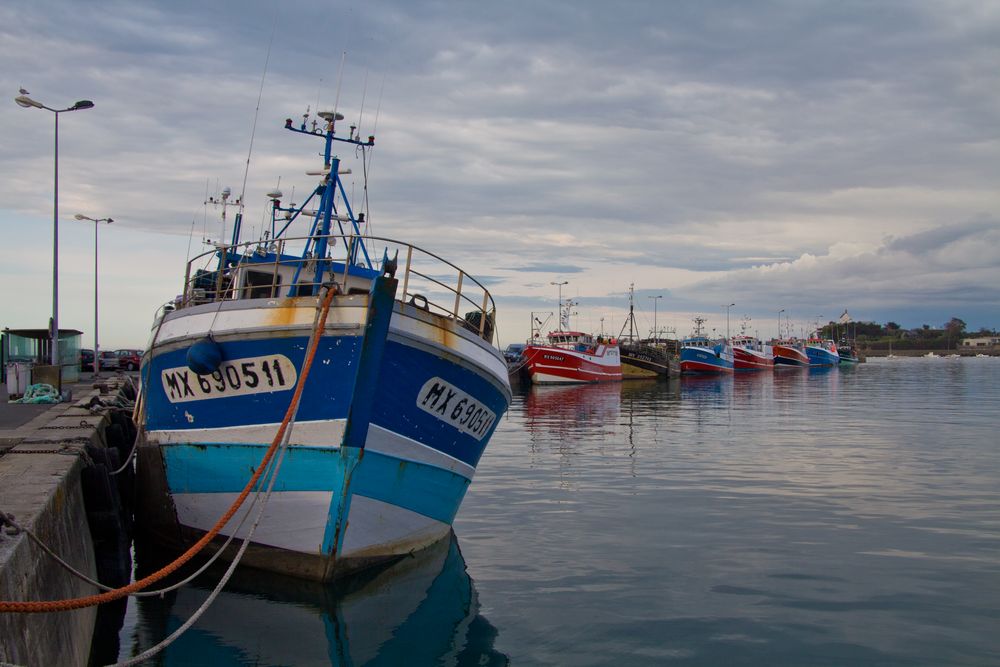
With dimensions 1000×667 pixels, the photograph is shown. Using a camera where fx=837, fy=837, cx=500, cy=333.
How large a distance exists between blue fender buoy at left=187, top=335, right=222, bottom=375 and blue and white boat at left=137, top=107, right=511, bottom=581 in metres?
0.02

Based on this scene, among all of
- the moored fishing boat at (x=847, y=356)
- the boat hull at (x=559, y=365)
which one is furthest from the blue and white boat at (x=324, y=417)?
the moored fishing boat at (x=847, y=356)

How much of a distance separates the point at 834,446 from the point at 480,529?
11.7 metres

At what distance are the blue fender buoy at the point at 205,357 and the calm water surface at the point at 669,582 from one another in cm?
243

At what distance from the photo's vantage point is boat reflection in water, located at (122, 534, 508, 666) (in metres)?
7.43

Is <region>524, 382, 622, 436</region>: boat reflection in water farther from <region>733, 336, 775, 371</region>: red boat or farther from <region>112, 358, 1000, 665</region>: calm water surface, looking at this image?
<region>733, 336, 775, 371</region>: red boat

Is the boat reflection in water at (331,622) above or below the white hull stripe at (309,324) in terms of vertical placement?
below

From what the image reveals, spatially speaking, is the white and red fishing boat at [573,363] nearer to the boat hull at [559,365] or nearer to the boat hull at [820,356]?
the boat hull at [559,365]

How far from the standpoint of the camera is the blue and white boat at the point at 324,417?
28.1ft

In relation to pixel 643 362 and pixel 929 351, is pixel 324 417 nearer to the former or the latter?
pixel 643 362

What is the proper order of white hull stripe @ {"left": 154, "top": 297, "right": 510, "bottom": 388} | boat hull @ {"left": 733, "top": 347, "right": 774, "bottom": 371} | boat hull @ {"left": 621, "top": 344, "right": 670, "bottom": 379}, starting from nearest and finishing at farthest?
1. white hull stripe @ {"left": 154, "top": 297, "right": 510, "bottom": 388}
2. boat hull @ {"left": 621, "top": 344, "right": 670, "bottom": 379}
3. boat hull @ {"left": 733, "top": 347, "right": 774, "bottom": 371}

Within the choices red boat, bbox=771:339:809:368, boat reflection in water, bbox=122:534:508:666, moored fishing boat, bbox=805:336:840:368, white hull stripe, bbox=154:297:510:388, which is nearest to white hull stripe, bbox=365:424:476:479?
white hull stripe, bbox=154:297:510:388

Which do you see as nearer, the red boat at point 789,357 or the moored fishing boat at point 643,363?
the moored fishing boat at point 643,363

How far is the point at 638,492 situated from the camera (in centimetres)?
1454

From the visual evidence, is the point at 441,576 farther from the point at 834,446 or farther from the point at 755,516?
the point at 834,446
